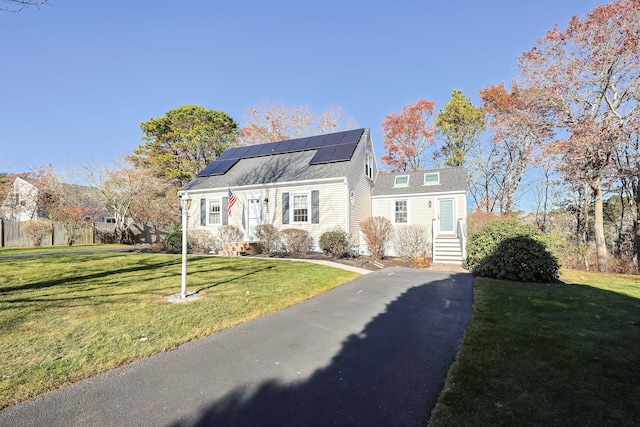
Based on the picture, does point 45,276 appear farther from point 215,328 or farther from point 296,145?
point 296,145

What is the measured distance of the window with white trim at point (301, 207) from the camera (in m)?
16.0

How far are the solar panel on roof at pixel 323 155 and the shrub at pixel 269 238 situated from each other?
4.38 meters

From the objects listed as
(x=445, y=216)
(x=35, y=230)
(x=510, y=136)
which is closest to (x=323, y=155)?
(x=445, y=216)

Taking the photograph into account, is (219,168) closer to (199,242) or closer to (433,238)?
(199,242)

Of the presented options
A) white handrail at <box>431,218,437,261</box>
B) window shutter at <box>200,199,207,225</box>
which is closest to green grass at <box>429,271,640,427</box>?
white handrail at <box>431,218,437,261</box>

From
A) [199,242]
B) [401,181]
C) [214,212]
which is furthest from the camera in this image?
[401,181]

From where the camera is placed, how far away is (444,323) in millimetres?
5051

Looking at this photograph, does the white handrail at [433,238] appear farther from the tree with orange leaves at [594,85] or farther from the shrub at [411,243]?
the tree with orange leaves at [594,85]

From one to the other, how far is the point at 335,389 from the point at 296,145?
17474mm

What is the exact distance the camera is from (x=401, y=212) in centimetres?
1788

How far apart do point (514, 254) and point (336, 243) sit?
6799 mm

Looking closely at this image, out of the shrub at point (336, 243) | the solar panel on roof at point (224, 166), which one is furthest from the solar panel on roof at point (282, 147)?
the shrub at point (336, 243)

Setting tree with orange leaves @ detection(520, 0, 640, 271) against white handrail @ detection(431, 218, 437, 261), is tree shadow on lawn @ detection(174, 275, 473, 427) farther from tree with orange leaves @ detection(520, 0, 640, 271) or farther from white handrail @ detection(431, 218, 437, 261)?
tree with orange leaves @ detection(520, 0, 640, 271)

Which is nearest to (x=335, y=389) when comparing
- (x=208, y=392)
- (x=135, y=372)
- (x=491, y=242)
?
(x=208, y=392)
